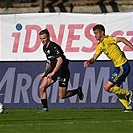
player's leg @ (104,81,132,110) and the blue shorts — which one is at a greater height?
the blue shorts

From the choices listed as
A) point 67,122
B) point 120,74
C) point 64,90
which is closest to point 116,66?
point 120,74

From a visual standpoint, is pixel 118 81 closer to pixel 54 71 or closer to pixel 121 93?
pixel 121 93

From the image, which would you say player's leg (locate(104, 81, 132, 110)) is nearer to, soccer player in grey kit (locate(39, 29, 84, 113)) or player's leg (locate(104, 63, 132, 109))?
player's leg (locate(104, 63, 132, 109))

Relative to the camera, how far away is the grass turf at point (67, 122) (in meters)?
14.7

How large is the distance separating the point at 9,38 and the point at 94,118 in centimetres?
593

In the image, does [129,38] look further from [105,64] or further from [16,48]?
[16,48]

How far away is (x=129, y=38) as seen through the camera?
22031 mm

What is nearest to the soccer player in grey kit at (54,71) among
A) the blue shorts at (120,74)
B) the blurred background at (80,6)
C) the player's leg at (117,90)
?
the player's leg at (117,90)

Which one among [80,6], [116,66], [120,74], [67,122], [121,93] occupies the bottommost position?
[67,122]

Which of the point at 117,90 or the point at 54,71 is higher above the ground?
the point at 54,71

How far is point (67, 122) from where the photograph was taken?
16.3 meters

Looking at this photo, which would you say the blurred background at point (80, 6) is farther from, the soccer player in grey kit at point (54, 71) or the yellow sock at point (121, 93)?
the yellow sock at point (121, 93)

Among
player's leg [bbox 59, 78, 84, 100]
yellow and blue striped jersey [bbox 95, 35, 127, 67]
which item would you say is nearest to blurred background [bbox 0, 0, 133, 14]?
player's leg [bbox 59, 78, 84, 100]

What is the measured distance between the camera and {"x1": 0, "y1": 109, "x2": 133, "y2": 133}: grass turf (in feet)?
48.1
